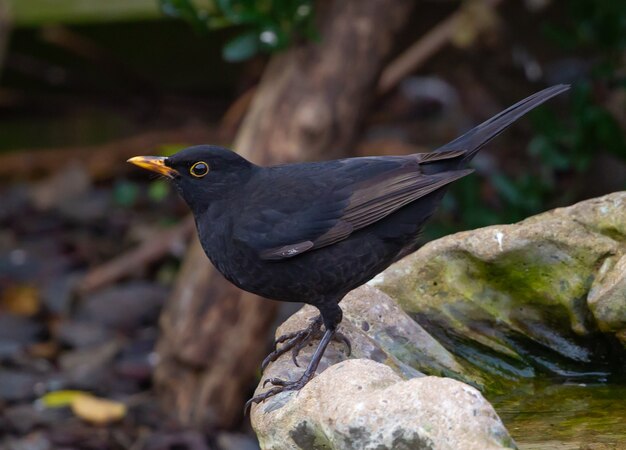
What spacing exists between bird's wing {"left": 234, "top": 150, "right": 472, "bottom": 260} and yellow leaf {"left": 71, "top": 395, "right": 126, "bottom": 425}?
2.21m

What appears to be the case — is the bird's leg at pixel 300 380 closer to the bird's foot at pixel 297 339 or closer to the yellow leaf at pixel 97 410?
the bird's foot at pixel 297 339

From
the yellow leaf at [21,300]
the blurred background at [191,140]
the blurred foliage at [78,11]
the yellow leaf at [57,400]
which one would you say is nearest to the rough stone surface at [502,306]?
the blurred background at [191,140]

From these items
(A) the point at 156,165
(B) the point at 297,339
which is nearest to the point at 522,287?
(B) the point at 297,339

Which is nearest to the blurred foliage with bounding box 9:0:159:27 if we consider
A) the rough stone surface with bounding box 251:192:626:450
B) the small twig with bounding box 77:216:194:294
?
the small twig with bounding box 77:216:194:294

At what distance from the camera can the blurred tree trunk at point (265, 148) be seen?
16.6 ft

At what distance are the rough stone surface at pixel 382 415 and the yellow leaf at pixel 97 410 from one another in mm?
2867

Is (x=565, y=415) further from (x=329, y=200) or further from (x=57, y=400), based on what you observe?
(x=57, y=400)

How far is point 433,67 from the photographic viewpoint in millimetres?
7941

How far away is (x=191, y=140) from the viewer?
287 inches

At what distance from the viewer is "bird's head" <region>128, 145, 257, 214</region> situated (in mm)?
3393

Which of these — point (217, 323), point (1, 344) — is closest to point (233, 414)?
point (217, 323)

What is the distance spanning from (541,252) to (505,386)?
40cm

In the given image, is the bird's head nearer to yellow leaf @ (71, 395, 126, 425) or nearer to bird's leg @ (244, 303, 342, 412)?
bird's leg @ (244, 303, 342, 412)

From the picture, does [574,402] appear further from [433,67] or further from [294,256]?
[433,67]
